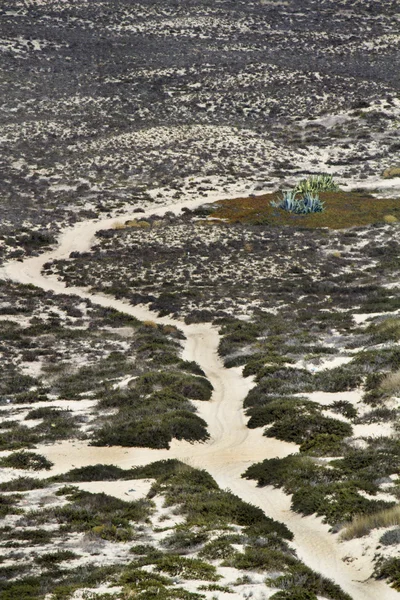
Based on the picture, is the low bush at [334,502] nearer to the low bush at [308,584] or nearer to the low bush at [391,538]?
the low bush at [391,538]

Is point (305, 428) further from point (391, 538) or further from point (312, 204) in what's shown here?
point (312, 204)

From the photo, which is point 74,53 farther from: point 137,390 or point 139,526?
point 139,526

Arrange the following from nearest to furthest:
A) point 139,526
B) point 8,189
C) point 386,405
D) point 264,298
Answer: point 139,526 → point 386,405 → point 264,298 → point 8,189

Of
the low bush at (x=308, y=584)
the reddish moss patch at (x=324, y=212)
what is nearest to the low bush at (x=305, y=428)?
the low bush at (x=308, y=584)

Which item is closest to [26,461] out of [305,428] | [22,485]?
[22,485]

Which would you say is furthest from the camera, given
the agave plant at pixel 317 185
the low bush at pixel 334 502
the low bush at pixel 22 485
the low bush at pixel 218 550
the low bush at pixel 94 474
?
the agave plant at pixel 317 185

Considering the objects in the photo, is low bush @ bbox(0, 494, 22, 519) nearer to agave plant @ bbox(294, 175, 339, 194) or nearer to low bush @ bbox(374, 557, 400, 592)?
low bush @ bbox(374, 557, 400, 592)

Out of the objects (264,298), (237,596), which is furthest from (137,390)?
(264,298)

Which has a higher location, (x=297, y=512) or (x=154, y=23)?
(x=154, y=23)
